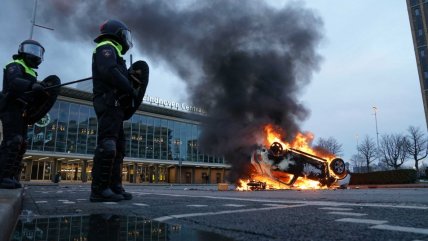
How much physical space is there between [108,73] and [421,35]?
66.0 m

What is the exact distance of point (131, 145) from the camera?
49.6 metres

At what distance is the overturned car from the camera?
16609 mm

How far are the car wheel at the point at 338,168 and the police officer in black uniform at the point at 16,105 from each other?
14.7 m

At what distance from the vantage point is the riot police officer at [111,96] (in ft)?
13.6

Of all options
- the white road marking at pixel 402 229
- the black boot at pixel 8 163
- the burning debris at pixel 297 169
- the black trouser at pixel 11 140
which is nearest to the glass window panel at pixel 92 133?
the burning debris at pixel 297 169

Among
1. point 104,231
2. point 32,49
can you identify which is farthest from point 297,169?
point 104,231

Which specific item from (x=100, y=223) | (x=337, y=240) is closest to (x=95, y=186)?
(x=100, y=223)

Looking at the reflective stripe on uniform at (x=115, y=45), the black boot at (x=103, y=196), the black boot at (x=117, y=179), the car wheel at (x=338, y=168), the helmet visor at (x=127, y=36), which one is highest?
the helmet visor at (x=127, y=36)

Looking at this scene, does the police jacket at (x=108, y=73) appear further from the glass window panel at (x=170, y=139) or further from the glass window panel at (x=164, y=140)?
the glass window panel at (x=170, y=139)

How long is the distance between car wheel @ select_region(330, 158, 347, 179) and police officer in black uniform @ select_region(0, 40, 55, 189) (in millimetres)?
14665

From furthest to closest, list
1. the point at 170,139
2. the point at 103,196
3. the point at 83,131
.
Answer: the point at 170,139 → the point at 83,131 → the point at 103,196

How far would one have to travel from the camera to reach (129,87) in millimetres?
4309

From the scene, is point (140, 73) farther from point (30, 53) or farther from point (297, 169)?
point (297, 169)

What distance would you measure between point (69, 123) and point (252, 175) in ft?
108
